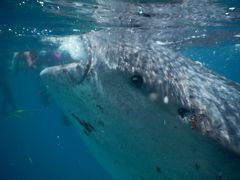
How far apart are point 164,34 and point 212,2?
4840mm

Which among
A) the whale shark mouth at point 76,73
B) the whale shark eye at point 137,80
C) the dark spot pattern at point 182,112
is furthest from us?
the whale shark mouth at point 76,73

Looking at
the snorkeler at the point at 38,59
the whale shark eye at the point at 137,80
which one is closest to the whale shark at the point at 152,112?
the whale shark eye at the point at 137,80

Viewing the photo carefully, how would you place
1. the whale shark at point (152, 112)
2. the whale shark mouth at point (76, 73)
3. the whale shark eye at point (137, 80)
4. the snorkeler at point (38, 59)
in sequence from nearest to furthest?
the whale shark at point (152, 112), the whale shark eye at point (137, 80), the whale shark mouth at point (76, 73), the snorkeler at point (38, 59)

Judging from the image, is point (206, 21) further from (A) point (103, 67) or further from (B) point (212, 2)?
(A) point (103, 67)

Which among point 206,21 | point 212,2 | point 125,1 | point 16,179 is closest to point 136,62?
point 125,1

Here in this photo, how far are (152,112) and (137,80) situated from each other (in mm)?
529

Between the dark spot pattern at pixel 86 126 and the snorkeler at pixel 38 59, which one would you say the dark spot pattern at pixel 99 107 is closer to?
the dark spot pattern at pixel 86 126

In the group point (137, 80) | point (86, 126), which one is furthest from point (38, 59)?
point (137, 80)

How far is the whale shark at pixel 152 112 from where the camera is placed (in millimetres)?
2762

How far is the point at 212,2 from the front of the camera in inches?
424

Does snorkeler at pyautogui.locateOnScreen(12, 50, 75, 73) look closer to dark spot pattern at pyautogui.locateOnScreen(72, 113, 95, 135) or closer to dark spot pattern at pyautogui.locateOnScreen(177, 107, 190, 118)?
dark spot pattern at pyautogui.locateOnScreen(72, 113, 95, 135)

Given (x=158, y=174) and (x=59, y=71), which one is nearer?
(x=158, y=174)

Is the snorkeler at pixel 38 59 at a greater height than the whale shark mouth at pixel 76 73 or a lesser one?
lesser

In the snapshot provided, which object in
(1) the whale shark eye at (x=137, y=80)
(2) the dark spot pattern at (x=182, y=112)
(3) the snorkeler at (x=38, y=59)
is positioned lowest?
(3) the snorkeler at (x=38, y=59)
